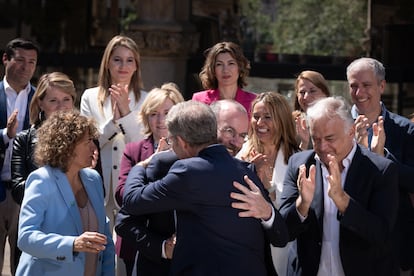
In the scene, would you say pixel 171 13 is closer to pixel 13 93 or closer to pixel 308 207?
Answer: pixel 13 93

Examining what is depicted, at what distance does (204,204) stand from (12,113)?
2844 mm

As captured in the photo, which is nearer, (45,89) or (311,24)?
(45,89)

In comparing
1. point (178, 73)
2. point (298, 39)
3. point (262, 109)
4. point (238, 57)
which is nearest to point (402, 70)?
point (178, 73)

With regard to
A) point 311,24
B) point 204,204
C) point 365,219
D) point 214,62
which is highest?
point 311,24

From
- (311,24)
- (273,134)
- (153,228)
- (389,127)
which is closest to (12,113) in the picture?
(273,134)

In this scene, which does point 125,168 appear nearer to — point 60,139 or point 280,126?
point 60,139

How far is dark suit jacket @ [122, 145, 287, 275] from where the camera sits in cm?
453

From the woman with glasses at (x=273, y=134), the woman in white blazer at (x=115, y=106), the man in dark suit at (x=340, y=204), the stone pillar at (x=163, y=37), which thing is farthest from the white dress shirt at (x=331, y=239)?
the stone pillar at (x=163, y=37)

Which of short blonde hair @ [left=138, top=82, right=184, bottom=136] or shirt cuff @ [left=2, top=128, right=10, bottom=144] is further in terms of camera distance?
shirt cuff @ [left=2, top=128, right=10, bottom=144]

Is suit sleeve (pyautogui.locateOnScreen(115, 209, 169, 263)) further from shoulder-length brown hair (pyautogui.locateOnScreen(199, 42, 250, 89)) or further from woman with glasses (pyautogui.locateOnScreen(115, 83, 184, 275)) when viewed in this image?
shoulder-length brown hair (pyautogui.locateOnScreen(199, 42, 250, 89))

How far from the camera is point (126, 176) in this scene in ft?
19.1

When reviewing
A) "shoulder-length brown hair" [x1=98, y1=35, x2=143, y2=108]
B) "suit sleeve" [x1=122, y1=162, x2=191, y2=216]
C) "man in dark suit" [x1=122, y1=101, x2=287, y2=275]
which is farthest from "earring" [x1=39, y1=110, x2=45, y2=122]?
"man in dark suit" [x1=122, y1=101, x2=287, y2=275]

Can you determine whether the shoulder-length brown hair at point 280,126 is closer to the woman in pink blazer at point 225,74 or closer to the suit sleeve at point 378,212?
the woman in pink blazer at point 225,74

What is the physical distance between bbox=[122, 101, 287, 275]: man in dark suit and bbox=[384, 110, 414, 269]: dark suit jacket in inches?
61.7
